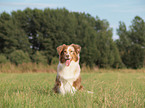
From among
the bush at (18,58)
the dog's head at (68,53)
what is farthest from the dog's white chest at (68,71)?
the bush at (18,58)

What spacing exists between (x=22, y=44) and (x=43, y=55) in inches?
146

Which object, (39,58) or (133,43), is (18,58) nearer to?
(39,58)

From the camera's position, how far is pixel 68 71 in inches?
206

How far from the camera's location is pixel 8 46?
29.5m

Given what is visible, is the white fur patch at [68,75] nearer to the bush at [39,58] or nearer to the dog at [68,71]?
the dog at [68,71]

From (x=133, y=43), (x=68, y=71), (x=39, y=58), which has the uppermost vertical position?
(x=133, y=43)

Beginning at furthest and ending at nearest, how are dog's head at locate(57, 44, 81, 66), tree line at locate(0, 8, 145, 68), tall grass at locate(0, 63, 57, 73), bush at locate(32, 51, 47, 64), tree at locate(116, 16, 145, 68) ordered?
tree at locate(116, 16, 145, 68)
tree line at locate(0, 8, 145, 68)
bush at locate(32, 51, 47, 64)
tall grass at locate(0, 63, 57, 73)
dog's head at locate(57, 44, 81, 66)

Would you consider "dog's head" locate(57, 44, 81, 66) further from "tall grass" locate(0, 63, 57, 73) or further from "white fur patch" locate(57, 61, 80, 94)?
"tall grass" locate(0, 63, 57, 73)

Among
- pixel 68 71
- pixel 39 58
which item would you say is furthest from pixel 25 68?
pixel 68 71

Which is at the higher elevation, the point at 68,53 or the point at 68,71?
the point at 68,53

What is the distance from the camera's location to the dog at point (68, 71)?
5195 millimetres

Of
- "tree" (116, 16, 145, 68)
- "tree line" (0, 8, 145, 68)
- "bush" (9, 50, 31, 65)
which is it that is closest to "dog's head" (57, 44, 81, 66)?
"bush" (9, 50, 31, 65)

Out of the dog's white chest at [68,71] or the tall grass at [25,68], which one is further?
the tall grass at [25,68]

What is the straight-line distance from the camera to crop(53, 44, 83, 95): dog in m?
5.20
